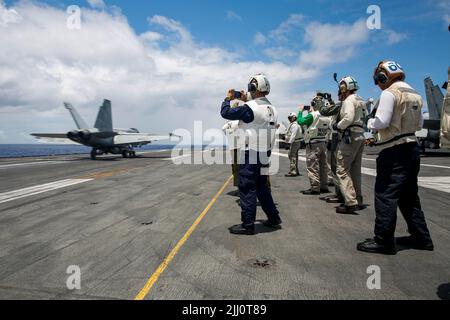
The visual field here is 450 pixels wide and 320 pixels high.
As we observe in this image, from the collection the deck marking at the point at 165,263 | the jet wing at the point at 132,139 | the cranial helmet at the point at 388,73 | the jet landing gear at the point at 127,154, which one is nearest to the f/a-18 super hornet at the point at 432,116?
the jet wing at the point at 132,139

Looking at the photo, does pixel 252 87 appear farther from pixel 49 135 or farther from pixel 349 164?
pixel 49 135

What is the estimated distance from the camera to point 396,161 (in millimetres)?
3768

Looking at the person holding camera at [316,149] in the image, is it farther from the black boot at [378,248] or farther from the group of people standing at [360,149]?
the black boot at [378,248]

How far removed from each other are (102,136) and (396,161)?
26.1m

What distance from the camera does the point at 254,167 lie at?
472 cm

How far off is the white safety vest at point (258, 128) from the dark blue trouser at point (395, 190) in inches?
68.2

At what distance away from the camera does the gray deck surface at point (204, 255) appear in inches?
110

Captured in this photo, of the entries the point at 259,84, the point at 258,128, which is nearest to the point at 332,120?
the point at 259,84
